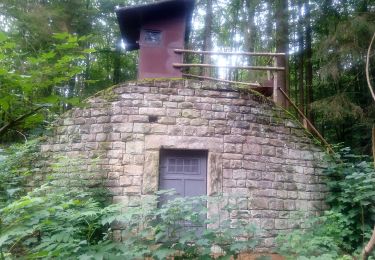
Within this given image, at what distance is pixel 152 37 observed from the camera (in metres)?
7.61

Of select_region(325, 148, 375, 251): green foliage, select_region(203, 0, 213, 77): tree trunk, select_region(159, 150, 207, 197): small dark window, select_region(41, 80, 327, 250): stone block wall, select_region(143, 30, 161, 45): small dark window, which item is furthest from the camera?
select_region(203, 0, 213, 77): tree trunk

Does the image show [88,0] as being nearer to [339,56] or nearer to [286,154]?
[339,56]

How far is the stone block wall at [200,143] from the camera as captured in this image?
5.81 m

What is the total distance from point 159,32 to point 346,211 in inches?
206

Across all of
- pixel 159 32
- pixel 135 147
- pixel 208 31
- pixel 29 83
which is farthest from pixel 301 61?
pixel 29 83

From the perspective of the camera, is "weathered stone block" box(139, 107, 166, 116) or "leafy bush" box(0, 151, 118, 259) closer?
"leafy bush" box(0, 151, 118, 259)

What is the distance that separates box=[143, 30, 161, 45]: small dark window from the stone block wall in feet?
5.78

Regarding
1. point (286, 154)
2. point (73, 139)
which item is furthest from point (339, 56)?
point (73, 139)

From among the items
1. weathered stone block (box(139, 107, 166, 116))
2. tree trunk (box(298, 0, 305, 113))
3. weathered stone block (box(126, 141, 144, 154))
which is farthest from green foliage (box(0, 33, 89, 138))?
tree trunk (box(298, 0, 305, 113))

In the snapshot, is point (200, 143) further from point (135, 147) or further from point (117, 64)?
point (117, 64)

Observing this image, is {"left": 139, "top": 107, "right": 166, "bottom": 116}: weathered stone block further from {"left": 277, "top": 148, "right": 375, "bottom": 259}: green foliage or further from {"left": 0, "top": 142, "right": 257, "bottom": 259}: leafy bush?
{"left": 277, "top": 148, "right": 375, "bottom": 259}: green foliage

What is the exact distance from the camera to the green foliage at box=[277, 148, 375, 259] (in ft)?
17.6

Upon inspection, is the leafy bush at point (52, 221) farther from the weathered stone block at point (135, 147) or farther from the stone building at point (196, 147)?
the weathered stone block at point (135, 147)

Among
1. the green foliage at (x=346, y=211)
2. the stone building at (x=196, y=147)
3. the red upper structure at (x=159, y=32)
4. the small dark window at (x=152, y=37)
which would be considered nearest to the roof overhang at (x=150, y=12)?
the red upper structure at (x=159, y=32)
